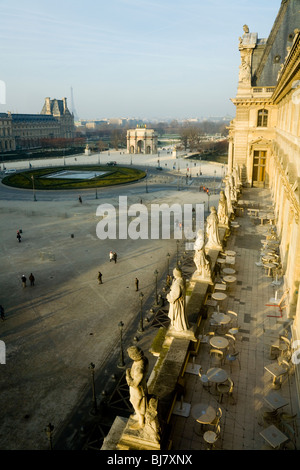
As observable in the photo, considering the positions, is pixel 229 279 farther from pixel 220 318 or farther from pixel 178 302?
pixel 178 302

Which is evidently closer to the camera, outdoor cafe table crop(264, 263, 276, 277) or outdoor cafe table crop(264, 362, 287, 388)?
outdoor cafe table crop(264, 362, 287, 388)

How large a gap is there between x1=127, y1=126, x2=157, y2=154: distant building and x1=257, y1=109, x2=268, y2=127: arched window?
8645 cm

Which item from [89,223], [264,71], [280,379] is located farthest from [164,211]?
[280,379]

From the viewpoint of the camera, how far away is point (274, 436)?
9227 millimetres

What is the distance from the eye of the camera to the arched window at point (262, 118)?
135ft

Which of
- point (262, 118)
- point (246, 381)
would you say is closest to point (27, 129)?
point (262, 118)

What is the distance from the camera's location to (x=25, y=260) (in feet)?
98.8

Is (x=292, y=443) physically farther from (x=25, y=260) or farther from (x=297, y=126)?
(x=25, y=260)

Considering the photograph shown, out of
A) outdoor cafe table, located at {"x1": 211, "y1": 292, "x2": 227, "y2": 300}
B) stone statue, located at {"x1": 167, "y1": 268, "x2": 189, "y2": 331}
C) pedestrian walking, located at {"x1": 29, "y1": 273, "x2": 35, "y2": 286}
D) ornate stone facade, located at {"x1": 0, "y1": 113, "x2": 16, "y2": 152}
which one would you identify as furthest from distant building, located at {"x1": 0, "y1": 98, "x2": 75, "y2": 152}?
stone statue, located at {"x1": 167, "y1": 268, "x2": 189, "y2": 331}

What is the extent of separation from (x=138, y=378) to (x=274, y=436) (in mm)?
4422

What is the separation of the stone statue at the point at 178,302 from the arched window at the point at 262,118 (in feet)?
117

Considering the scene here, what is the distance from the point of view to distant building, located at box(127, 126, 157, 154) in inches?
4911

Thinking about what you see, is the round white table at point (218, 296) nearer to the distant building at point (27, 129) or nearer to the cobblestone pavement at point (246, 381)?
the cobblestone pavement at point (246, 381)

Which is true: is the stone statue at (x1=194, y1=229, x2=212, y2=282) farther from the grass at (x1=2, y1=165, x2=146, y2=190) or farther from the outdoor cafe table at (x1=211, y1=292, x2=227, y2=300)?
the grass at (x1=2, y1=165, x2=146, y2=190)
